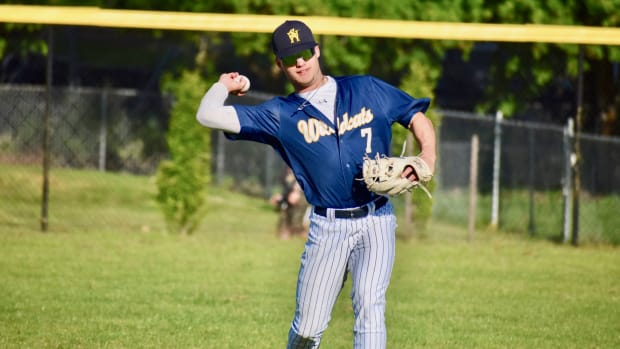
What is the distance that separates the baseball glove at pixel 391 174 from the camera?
5164mm

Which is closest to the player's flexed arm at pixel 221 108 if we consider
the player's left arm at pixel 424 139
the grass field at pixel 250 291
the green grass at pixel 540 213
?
the player's left arm at pixel 424 139

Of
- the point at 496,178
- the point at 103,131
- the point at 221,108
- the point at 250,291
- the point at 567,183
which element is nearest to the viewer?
the point at 221,108

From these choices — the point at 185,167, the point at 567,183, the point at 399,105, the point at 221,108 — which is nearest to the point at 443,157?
the point at 567,183

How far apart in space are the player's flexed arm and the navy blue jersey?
8cm

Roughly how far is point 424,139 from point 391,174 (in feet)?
0.98

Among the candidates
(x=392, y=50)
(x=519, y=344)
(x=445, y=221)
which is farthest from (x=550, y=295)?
(x=392, y=50)

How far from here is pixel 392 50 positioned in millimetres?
20734

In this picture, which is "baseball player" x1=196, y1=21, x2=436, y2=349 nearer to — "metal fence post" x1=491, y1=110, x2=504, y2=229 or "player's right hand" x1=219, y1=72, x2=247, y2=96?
"player's right hand" x1=219, y1=72, x2=247, y2=96

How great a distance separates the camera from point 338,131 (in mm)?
5406

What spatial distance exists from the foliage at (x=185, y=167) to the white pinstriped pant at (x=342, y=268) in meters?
9.41

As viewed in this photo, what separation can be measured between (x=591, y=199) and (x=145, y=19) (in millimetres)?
7980

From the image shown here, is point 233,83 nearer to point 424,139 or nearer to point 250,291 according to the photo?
point 424,139

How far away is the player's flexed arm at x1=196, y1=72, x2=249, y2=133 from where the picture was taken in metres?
5.27

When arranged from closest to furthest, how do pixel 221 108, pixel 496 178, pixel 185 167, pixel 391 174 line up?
pixel 391 174 < pixel 221 108 < pixel 185 167 < pixel 496 178
